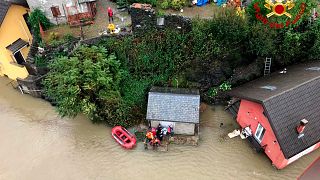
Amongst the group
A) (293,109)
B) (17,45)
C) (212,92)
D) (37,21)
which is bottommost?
(212,92)

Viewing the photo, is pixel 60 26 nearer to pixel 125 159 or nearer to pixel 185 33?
pixel 185 33

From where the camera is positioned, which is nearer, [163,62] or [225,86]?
[225,86]

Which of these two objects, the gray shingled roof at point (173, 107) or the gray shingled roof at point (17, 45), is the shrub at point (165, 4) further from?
the gray shingled roof at point (17, 45)

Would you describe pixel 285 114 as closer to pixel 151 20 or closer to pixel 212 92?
pixel 212 92

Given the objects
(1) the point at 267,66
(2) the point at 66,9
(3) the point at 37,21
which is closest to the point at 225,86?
(1) the point at 267,66

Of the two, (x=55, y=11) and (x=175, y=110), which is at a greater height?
(x=55, y=11)

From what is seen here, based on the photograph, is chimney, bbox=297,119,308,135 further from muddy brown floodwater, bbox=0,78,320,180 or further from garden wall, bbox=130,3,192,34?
garden wall, bbox=130,3,192,34

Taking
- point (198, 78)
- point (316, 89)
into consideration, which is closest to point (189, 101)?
point (198, 78)
